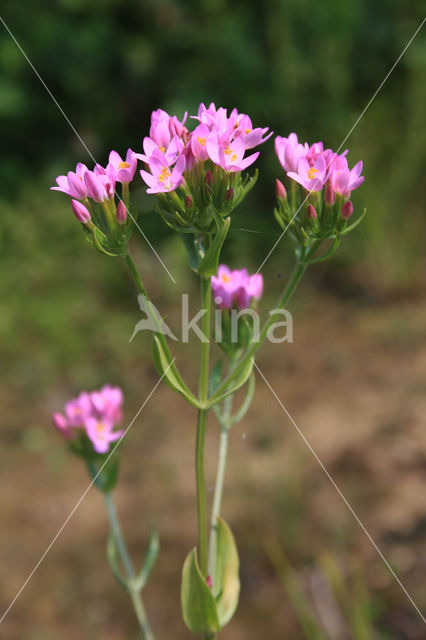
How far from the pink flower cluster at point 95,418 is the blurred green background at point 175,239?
126cm

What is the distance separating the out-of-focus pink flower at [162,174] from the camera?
112 cm

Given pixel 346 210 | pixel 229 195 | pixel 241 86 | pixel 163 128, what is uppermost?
pixel 163 128

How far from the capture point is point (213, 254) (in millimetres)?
1171

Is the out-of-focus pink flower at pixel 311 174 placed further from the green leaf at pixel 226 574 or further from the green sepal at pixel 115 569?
the green sepal at pixel 115 569

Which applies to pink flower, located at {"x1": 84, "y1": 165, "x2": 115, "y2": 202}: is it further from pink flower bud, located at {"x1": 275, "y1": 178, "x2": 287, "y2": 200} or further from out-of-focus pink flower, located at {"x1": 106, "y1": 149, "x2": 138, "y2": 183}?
pink flower bud, located at {"x1": 275, "y1": 178, "x2": 287, "y2": 200}

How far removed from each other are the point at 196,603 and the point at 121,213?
27.2 inches

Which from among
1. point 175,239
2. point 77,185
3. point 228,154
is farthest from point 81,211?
point 175,239

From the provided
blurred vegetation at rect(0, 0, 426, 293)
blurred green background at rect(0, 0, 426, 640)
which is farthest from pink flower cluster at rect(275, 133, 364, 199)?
blurred vegetation at rect(0, 0, 426, 293)

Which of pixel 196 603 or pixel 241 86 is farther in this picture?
pixel 241 86

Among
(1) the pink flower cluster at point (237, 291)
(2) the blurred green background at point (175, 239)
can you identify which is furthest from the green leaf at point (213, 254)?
(2) the blurred green background at point (175, 239)

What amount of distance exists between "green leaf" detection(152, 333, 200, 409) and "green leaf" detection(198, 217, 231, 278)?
0.46 feet

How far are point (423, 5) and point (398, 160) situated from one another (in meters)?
1.20

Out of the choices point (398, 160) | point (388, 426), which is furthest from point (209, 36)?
point (388, 426)

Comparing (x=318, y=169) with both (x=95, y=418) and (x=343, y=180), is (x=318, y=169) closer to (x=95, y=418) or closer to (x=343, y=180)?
(x=343, y=180)
